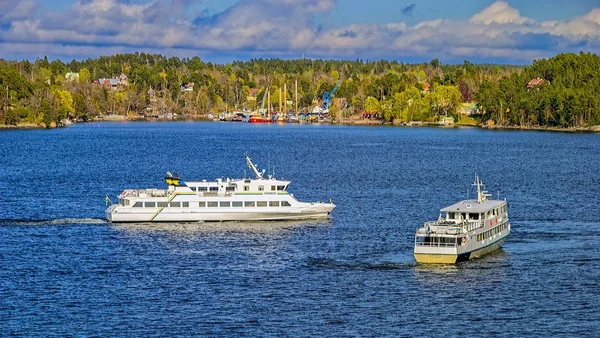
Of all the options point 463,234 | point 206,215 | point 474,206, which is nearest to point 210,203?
point 206,215

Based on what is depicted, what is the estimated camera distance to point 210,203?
7869cm

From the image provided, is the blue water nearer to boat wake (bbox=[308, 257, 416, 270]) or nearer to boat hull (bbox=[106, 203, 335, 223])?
boat wake (bbox=[308, 257, 416, 270])

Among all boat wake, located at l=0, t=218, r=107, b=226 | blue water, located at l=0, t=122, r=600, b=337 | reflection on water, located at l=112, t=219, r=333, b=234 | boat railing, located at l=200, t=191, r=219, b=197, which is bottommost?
blue water, located at l=0, t=122, r=600, b=337

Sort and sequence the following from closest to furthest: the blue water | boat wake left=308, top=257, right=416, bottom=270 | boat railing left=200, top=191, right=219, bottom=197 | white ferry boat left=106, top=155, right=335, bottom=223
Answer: the blue water
boat wake left=308, top=257, right=416, bottom=270
white ferry boat left=106, top=155, right=335, bottom=223
boat railing left=200, top=191, right=219, bottom=197

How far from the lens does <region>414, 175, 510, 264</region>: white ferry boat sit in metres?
61.5

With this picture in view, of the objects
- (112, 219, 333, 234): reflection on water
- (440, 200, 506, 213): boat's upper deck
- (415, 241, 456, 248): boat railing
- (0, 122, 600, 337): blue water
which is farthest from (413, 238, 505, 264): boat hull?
(112, 219, 333, 234): reflection on water

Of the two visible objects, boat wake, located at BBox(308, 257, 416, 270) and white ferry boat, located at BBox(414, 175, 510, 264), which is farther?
white ferry boat, located at BBox(414, 175, 510, 264)

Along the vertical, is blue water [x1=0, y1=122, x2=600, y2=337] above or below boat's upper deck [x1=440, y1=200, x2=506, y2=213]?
below

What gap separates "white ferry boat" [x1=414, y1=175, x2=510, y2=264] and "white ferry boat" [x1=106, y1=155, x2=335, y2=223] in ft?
54.7

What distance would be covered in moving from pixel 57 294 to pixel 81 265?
7.71 meters

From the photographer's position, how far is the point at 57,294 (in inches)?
2163

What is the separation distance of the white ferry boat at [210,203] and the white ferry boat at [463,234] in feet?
54.7

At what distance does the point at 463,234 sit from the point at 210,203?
78.2ft

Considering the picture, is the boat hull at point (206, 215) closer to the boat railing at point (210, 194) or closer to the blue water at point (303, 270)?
the blue water at point (303, 270)
